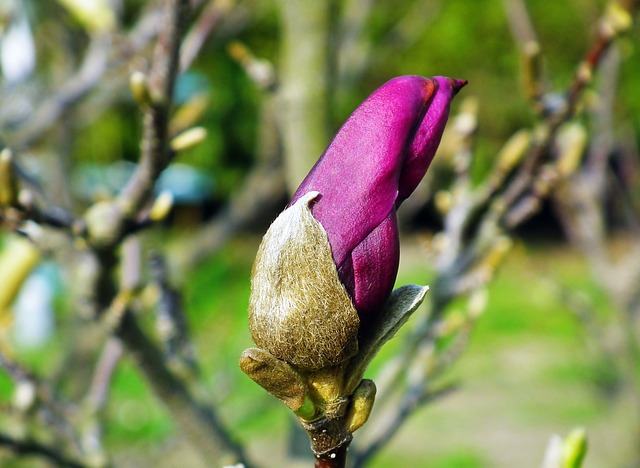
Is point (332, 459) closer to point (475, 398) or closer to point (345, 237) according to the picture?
point (345, 237)

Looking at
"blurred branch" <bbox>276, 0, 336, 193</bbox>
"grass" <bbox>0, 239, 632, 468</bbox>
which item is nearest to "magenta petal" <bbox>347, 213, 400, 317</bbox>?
"blurred branch" <bbox>276, 0, 336, 193</bbox>

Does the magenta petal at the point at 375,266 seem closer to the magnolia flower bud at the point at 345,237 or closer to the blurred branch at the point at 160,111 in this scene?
the magnolia flower bud at the point at 345,237

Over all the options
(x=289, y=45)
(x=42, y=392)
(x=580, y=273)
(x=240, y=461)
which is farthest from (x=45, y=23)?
(x=580, y=273)

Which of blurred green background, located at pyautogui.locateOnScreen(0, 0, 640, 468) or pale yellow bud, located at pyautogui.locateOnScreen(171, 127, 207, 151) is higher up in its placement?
pale yellow bud, located at pyautogui.locateOnScreen(171, 127, 207, 151)

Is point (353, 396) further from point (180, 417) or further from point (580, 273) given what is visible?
point (580, 273)

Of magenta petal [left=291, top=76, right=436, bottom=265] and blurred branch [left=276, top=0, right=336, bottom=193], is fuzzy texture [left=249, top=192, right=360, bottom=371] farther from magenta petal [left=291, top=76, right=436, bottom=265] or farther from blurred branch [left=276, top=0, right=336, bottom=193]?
blurred branch [left=276, top=0, right=336, bottom=193]

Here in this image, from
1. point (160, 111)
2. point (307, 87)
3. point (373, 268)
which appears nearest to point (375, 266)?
point (373, 268)

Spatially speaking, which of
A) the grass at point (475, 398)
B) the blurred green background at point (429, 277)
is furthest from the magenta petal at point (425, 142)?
the grass at point (475, 398)
